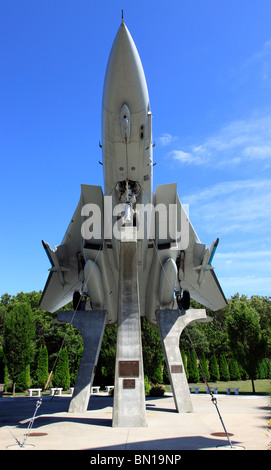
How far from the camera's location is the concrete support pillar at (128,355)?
8.57 m

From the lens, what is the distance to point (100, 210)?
43.4ft

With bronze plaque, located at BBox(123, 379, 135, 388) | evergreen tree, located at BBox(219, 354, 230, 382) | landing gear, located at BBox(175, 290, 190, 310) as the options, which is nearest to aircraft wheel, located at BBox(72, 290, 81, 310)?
landing gear, located at BBox(175, 290, 190, 310)

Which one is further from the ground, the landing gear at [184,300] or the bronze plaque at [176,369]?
the landing gear at [184,300]

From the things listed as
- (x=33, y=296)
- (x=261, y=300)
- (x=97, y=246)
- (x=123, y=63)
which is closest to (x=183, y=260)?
(x=97, y=246)

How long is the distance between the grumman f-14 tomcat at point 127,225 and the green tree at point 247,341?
360 inches

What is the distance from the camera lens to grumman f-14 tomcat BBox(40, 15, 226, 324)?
366 inches

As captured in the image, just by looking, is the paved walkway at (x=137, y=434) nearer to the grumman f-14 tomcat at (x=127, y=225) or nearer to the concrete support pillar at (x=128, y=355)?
the concrete support pillar at (x=128, y=355)

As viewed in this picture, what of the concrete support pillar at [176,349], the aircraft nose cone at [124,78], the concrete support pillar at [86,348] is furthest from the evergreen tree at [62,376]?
the aircraft nose cone at [124,78]

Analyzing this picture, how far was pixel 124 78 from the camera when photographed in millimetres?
8789

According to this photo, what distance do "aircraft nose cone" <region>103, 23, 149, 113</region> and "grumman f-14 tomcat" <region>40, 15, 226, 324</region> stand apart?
0.02 meters

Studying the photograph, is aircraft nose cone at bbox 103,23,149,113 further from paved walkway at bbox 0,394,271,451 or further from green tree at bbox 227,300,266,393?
green tree at bbox 227,300,266,393
